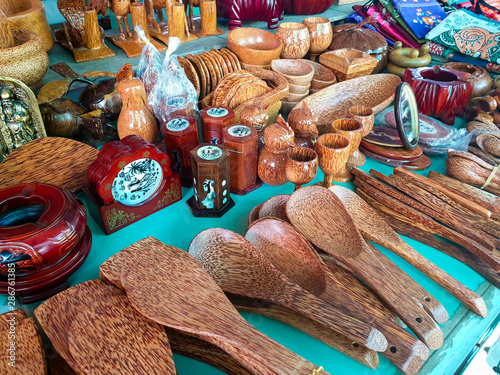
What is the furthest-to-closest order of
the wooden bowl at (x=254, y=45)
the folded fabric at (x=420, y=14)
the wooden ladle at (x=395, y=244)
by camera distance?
1. the folded fabric at (x=420, y=14)
2. the wooden bowl at (x=254, y=45)
3. the wooden ladle at (x=395, y=244)

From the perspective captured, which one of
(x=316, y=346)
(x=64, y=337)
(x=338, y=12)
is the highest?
(x=338, y=12)

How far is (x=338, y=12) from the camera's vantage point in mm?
1994

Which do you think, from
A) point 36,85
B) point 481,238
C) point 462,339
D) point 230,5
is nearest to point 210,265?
point 462,339

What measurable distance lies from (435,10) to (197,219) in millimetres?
1631

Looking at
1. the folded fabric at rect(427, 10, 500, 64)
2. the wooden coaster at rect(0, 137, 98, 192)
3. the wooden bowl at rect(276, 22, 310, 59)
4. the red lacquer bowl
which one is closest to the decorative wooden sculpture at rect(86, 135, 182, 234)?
the wooden coaster at rect(0, 137, 98, 192)

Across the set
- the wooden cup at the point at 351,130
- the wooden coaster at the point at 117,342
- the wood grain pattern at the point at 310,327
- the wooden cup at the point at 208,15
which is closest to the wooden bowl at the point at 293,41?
the wooden cup at the point at 208,15

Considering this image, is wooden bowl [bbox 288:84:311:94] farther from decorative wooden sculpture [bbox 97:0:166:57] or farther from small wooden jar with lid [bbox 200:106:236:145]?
decorative wooden sculpture [bbox 97:0:166:57]

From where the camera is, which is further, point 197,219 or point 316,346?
point 197,219

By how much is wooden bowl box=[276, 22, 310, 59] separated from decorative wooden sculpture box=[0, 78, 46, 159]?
88 cm

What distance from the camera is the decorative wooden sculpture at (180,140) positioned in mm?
850

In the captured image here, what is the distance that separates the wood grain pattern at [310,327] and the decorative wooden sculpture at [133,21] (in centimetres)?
111

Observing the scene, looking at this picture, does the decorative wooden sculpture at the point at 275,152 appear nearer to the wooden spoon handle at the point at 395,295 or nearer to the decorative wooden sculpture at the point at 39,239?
the wooden spoon handle at the point at 395,295

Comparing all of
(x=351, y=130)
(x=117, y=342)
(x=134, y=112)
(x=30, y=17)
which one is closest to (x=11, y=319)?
(x=117, y=342)

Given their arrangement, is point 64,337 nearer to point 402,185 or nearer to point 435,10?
point 402,185
